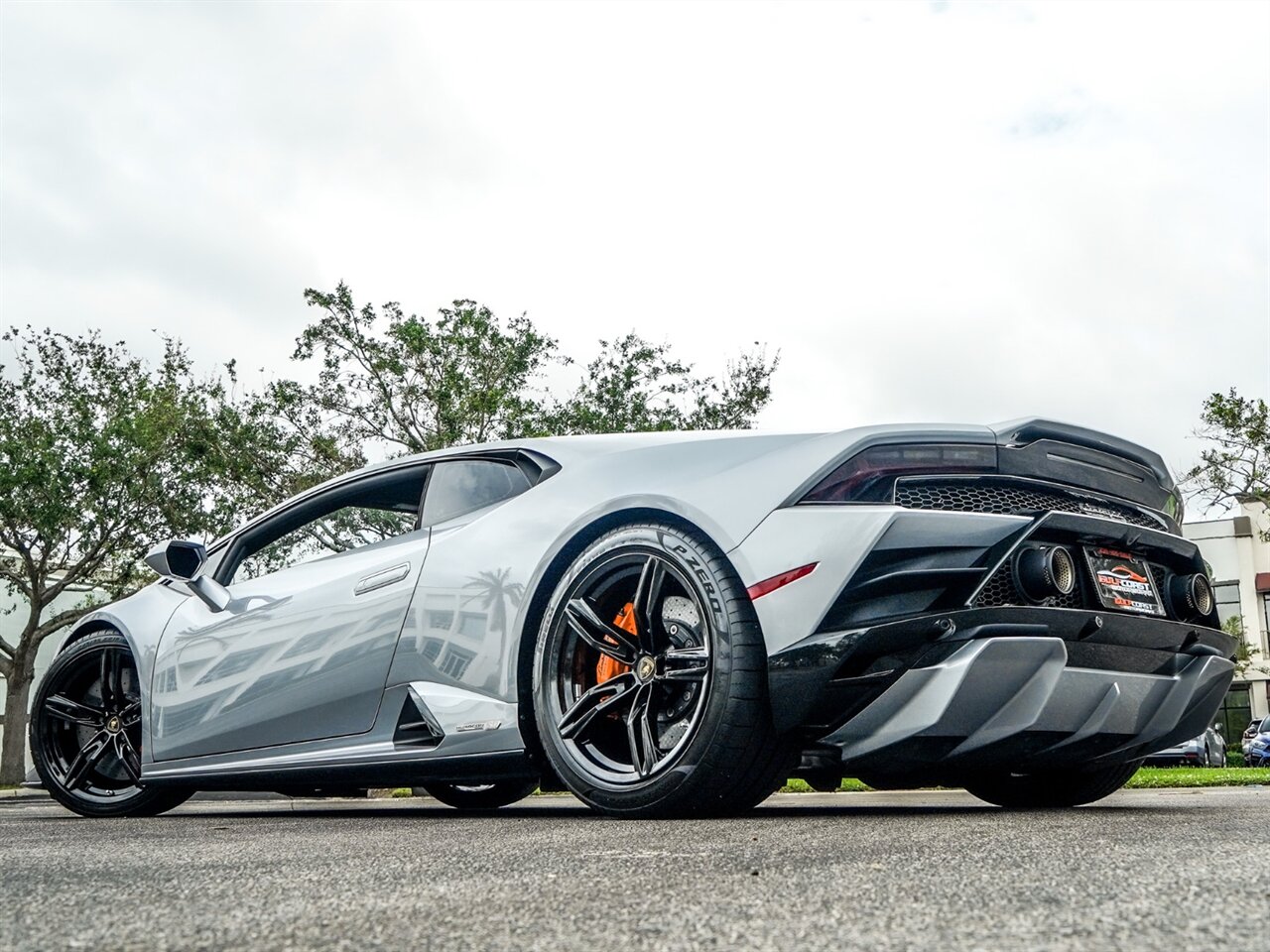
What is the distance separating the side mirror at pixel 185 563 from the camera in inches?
206

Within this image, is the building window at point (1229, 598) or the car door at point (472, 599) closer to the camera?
the car door at point (472, 599)

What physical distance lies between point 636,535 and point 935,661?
3.02ft

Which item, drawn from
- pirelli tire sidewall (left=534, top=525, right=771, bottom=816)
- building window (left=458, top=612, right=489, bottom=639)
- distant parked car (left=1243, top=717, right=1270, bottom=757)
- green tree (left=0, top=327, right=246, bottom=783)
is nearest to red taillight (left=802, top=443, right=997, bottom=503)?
pirelli tire sidewall (left=534, top=525, right=771, bottom=816)

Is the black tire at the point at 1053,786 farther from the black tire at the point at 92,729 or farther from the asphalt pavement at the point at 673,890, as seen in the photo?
the black tire at the point at 92,729

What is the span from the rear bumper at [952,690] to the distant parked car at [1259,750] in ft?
84.4

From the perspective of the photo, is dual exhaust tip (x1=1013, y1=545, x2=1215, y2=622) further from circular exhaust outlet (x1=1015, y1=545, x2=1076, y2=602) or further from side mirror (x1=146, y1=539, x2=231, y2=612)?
side mirror (x1=146, y1=539, x2=231, y2=612)

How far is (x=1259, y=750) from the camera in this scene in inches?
1038

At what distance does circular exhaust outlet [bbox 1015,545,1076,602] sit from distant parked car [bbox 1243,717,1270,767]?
25760 mm

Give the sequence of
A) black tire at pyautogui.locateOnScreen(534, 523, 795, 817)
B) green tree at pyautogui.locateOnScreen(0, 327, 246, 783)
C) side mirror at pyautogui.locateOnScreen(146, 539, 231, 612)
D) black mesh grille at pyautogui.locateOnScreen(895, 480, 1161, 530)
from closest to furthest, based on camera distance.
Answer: black tire at pyautogui.locateOnScreen(534, 523, 795, 817), black mesh grille at pyautogui.locateOnScreen(895, 480, 1161, 530), side mirror at pyautogui.locateOnScreen(146, 539, 231, 612), green tree at pyautogui.locateOnScreen(0, 327, 246, 783)

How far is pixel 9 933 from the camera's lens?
173 centimetres

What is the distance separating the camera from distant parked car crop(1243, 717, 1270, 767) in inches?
1030

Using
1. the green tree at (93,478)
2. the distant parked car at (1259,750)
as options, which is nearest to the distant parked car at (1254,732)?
the distant parked car at (1259,750)

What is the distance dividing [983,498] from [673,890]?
2.01 meters

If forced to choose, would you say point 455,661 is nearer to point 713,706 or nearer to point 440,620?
point 440,620
